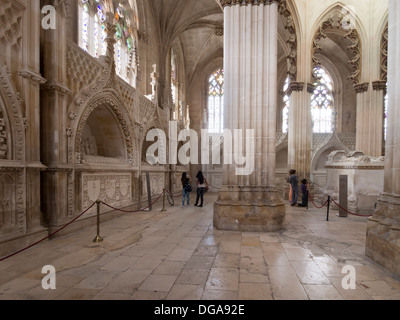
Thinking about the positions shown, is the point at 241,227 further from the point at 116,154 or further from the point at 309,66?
the point at 309,66

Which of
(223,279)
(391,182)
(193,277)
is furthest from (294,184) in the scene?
(193,277)

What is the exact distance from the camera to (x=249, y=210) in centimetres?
662

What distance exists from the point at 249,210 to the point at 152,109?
785 centimetres

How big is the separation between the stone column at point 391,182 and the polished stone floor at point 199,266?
323 millimetres

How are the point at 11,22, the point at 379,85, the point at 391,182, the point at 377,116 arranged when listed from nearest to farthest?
1. the point at 391,182
2. the point at 11,22
3. the point at 379,85
4. the point at 377,116

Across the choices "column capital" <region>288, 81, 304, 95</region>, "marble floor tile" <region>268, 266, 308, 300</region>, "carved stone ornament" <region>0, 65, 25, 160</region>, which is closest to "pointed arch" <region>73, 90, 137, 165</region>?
"carved stone ornament" <region>0, 65, 25, 160</region>

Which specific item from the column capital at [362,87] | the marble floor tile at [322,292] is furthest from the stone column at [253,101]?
the column capital at [362,87]

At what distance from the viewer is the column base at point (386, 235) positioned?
3871mm

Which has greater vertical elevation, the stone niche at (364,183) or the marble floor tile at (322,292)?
the stone niche at (364,183)

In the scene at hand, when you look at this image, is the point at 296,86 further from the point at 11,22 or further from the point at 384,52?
the point at 11,22

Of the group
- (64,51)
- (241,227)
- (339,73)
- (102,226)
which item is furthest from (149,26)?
(339,73)

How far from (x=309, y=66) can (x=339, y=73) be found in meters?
10.6

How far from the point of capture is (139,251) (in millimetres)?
4938

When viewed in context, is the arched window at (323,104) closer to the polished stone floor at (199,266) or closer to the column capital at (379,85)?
the column capital at (379,85)
